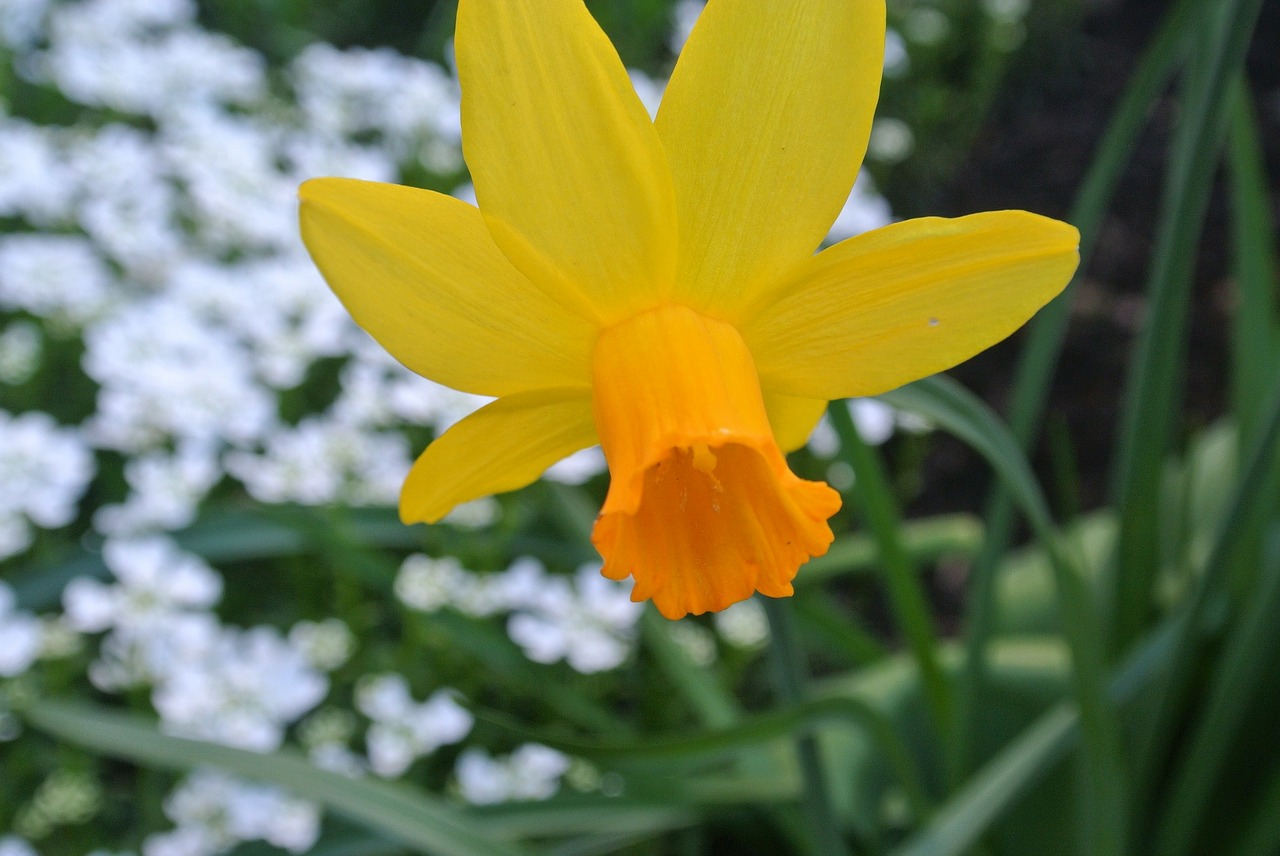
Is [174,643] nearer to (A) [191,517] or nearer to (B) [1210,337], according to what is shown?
(A) [191,517]

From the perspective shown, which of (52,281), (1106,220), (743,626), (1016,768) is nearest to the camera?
(1016,768)

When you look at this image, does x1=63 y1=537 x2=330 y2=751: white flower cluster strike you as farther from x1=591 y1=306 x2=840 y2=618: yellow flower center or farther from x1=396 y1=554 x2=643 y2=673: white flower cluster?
x1=591 y1=306 x2=840 y2=618: yellow flower center

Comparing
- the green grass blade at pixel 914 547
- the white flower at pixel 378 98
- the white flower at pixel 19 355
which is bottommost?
the green grass blade at pixel 914 547

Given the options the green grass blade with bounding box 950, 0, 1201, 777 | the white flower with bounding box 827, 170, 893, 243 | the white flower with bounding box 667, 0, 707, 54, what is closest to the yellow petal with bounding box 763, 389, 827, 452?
the green grass blade with bounding box 950, 0, 1201, 777

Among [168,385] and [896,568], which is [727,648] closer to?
[896,568]

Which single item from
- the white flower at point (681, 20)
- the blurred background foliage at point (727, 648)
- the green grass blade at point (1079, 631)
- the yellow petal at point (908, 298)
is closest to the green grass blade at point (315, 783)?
the blurred background foliage at point (727, 648)

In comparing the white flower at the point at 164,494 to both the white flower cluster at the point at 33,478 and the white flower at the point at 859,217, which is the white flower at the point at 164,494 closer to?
the white flower cluster at the point at 33,478

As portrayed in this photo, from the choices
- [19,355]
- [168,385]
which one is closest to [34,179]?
[19,355]
